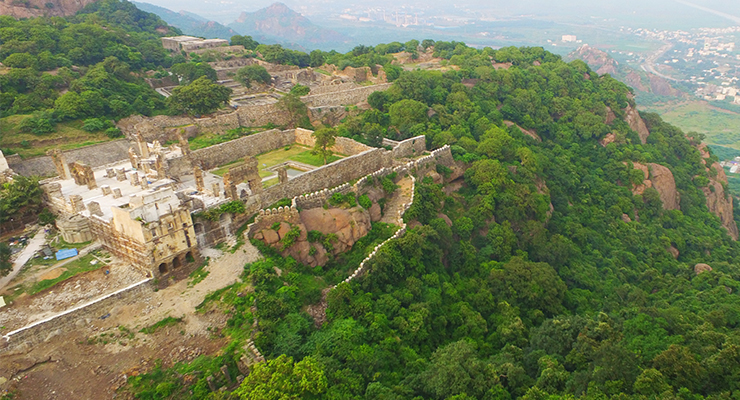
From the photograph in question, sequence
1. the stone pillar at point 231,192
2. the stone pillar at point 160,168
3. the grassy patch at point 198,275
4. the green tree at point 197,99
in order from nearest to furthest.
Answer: the grassy patch at point 198,275, the stone pillar at point 231,192, the stone pillar at point 160,168, the green tree at point 197,99

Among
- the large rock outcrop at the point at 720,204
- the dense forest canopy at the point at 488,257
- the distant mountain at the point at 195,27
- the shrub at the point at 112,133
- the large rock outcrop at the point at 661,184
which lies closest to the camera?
the dense forest canopy at the point at 488,257

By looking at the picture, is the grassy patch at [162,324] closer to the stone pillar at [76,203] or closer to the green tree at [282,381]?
the green tree at [282,381]

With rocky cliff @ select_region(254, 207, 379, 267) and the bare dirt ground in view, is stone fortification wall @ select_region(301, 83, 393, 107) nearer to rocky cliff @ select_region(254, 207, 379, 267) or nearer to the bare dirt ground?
rocky cliff @ select_region(254, 207, 379, 267)

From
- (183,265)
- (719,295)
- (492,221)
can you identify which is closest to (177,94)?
(183,265)

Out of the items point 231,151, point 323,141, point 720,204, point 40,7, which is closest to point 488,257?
point 323,141

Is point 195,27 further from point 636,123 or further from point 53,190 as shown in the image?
point 53,190

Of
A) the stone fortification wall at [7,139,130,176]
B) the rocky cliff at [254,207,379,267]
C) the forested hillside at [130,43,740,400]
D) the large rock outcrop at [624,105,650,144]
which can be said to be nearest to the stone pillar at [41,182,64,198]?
the stone fortification wall at [7,139,130,176]

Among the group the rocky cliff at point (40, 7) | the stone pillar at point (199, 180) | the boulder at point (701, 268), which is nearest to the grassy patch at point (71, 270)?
the stone pillar at point (199, 180)

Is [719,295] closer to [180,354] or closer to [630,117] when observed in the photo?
[180,354]
